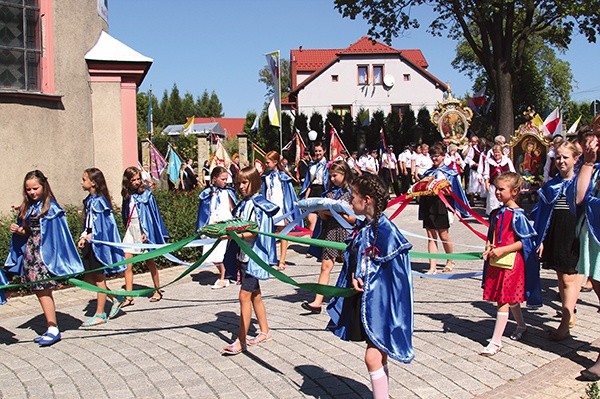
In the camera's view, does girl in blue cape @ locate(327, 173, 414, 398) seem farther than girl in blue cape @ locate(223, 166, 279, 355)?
No

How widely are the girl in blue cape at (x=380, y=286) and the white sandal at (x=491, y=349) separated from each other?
63.1 inches

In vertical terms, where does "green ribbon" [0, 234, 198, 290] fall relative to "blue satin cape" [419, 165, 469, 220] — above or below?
below

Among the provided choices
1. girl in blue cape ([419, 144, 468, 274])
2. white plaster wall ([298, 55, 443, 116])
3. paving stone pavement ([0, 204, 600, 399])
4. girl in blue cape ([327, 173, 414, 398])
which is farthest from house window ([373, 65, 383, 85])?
girl in blue cape ([327, 173, 414, 398])

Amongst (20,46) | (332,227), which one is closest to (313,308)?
(332,227)

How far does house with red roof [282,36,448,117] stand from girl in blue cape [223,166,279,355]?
51.8 m

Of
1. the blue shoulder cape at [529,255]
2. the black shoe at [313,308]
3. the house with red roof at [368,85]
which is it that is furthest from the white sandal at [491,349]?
the house with red roof at [368,85]

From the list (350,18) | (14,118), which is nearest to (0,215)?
(14,118)

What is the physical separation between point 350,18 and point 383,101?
30240 millimetres

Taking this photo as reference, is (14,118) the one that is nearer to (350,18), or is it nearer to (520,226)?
(520,226)

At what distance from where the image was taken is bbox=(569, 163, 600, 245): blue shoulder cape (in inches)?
209

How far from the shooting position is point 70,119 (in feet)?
41.2

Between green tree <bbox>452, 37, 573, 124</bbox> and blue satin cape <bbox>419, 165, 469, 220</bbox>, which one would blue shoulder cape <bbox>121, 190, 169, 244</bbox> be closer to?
blue satin cape <bbox>419, 165, 469, 220</bbox>

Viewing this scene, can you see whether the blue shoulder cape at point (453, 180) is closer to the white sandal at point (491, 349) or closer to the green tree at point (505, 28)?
the white sandal at point (491, 349)

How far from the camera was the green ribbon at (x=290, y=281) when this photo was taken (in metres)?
4.65
